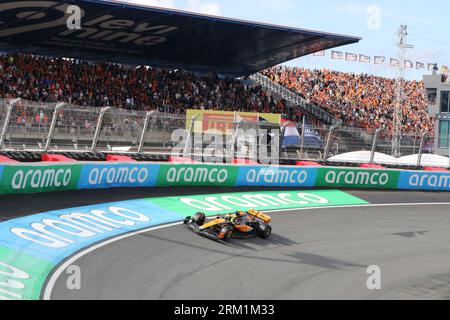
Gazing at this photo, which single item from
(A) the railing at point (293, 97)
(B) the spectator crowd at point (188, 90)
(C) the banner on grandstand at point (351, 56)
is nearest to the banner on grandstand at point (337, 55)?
(C) the banner on grandstand at point (351, 56)

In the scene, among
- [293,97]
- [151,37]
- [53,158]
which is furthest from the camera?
[293,97]

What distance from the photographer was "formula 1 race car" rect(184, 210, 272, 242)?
13055mm

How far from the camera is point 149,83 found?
36.9 meters

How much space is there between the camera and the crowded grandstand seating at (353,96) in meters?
47.2

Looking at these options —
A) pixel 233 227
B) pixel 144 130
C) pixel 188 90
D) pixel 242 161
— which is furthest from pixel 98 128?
pixel 188 90

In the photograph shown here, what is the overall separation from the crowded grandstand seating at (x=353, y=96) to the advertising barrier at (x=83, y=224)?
1029 inches

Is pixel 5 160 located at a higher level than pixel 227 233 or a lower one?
higher

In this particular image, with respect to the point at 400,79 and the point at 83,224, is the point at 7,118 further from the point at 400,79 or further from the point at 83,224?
the point at 400,79

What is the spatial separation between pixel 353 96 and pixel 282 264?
3977cm

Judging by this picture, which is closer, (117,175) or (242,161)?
(117,175)

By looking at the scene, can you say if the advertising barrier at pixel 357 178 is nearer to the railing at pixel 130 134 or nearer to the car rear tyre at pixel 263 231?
the railing at pixel 130 134

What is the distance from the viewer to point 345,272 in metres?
11.5
